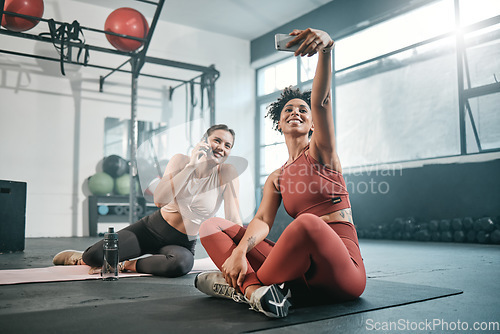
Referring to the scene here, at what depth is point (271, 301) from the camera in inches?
53.1

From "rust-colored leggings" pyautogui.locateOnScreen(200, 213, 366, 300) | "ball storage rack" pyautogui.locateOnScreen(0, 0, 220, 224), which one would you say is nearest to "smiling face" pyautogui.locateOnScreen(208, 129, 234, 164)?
"rust-colored leggings" pyautogui.locateOnScreen(200, 213, 366, 300)

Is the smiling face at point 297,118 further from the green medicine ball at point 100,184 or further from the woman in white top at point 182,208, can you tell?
the green medicine ball at point 100,184

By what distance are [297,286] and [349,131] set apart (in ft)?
17.4

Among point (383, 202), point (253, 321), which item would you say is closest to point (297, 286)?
point (253, 321)

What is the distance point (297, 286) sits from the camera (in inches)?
62.7

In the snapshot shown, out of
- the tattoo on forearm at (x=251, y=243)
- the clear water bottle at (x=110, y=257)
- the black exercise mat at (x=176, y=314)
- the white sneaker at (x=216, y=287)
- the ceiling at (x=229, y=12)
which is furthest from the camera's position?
the ceiling at (x=229, y=12)

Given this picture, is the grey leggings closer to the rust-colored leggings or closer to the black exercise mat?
the black exercise mat

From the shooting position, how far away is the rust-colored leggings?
1334 mm

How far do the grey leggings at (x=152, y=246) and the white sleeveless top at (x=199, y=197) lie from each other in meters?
0.16

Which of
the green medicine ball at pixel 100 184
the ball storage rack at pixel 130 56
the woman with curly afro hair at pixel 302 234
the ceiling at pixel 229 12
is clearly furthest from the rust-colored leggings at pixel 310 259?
the ceiling at pixel 229 12

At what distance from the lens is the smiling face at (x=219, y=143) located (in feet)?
A: 7.25

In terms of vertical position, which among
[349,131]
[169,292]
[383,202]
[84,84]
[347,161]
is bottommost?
[169,292]

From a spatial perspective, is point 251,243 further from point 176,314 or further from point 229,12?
point 229,12

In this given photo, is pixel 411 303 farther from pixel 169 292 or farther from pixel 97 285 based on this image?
pixel 97 285
